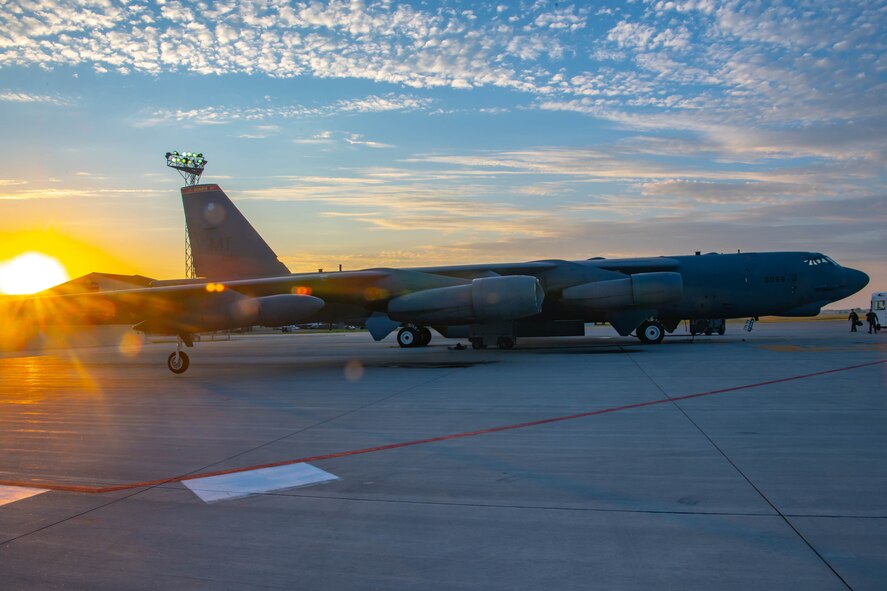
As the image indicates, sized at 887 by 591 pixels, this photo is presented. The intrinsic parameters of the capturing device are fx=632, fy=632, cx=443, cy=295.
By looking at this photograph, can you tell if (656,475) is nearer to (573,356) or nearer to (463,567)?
(463,567)

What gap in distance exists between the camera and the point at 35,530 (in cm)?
438

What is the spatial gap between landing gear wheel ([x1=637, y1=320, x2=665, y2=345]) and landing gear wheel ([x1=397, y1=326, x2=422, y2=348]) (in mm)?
8749

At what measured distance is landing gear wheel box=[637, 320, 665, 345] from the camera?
2359 centimetres

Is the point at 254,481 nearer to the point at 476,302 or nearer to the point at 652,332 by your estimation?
the point at 476,302

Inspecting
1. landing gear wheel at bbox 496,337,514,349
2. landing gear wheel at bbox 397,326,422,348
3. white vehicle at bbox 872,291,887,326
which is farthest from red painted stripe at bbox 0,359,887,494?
white vehicle at bbox 872,291,887,326

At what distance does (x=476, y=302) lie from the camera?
1683cm

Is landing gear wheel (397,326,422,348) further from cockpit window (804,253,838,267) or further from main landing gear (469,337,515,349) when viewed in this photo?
cockpit window (804,253,838,267)

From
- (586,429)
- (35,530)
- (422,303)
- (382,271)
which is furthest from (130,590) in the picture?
(382,271)

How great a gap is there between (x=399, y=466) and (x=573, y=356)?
13549 millimetres

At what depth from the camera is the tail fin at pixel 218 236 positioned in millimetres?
20500

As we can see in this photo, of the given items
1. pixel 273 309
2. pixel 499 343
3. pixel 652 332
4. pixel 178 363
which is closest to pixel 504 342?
pixel 499 343

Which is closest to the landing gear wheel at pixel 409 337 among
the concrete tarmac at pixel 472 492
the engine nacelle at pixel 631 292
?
the engine nacelle at pixel 631 292

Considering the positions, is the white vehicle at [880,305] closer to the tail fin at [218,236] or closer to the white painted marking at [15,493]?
the tail fin at [218,236]

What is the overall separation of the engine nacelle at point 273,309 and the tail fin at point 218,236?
→ 507cm
